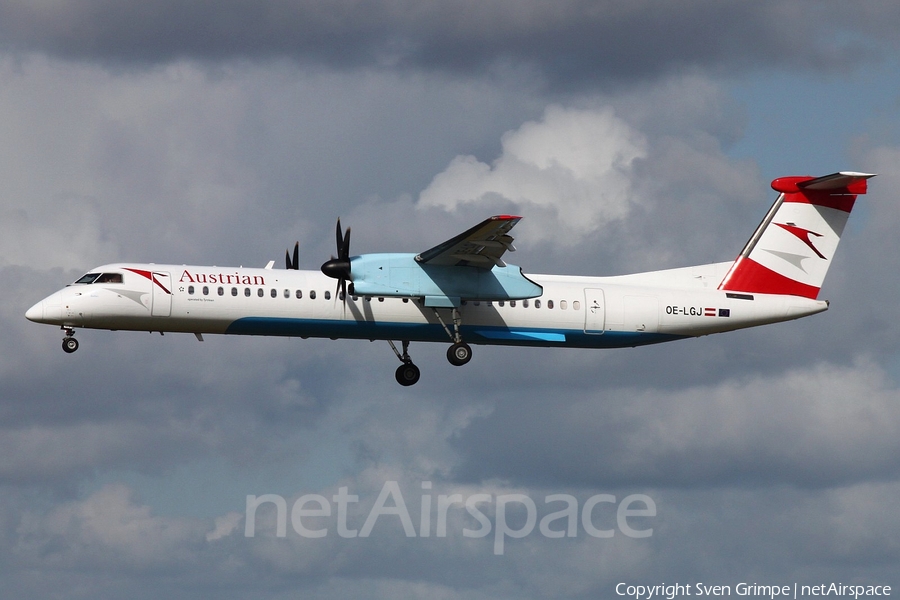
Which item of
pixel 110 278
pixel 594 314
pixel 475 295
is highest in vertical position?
pixel 110 278

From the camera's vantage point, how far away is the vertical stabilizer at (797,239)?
1314 inches

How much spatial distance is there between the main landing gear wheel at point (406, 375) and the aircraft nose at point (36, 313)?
9.57m

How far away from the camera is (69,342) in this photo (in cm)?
3027

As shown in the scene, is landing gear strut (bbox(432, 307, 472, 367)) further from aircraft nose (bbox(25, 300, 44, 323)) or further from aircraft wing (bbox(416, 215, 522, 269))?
aircraft nose (bbox(25, 300, 44, 323))

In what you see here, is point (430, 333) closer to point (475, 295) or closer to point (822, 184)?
point (475, 295)

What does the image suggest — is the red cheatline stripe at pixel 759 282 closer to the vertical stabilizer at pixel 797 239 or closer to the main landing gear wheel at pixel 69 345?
the vertical stabilizer at pixel 797 239

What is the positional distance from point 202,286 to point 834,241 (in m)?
18.0

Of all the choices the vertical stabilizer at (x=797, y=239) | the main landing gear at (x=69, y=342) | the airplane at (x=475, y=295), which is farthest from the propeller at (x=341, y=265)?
the vertical stabilizer at (x=797, y=239)

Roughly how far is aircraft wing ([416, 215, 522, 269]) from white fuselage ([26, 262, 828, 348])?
4.55ft

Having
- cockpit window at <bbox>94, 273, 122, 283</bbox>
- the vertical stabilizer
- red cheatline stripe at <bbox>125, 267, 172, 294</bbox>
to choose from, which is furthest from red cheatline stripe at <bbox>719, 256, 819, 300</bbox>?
cockpit window at <bbox>94, 273, 122, 283</bbox>

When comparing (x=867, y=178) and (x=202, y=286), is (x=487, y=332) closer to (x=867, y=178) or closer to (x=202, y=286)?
(x=202, y=286)

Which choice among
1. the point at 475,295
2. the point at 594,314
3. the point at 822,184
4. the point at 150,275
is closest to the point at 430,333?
the point at 475,295

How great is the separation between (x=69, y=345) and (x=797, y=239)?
20.3 meters

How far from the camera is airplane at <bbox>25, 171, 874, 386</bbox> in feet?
97.9
